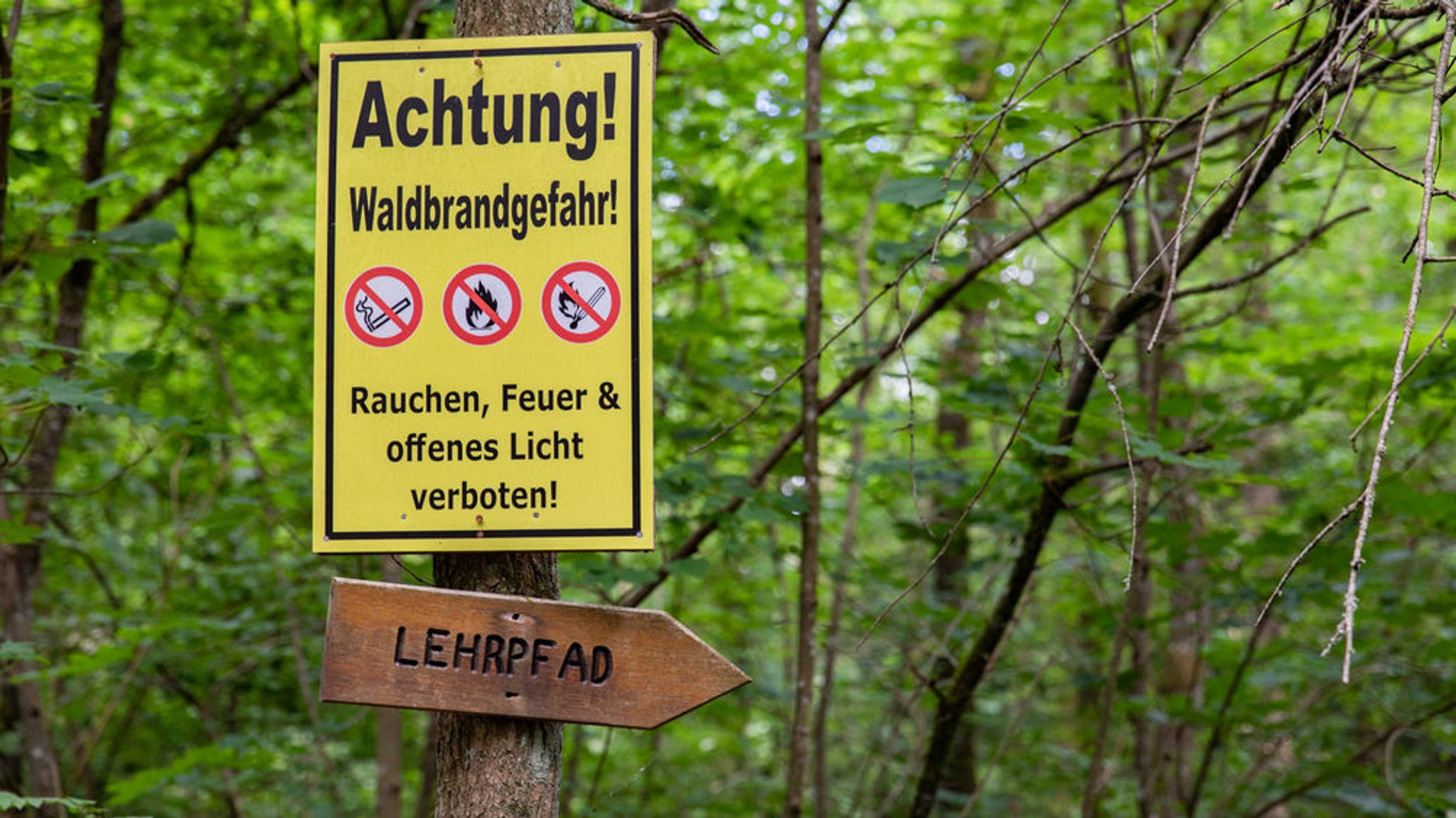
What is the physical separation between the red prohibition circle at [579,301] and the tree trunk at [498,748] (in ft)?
1.26

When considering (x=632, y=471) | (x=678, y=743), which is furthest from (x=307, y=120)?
(x=678, y=743)

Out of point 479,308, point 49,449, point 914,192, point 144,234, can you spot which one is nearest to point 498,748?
point 479,308

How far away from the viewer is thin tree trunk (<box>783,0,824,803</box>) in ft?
11.3

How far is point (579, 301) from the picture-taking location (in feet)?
6.11

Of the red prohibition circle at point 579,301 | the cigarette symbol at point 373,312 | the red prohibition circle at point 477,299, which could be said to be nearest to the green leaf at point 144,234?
the cigarette symbol at point 373,312

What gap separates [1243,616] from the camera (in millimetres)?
6305

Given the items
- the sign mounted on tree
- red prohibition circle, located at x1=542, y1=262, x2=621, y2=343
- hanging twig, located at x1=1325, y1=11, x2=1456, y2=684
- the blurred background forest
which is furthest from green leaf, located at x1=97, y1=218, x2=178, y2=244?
hanging twig, located at x1=1325, y1=11, x2=1456, y2=684

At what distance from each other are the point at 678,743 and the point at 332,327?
913 cm

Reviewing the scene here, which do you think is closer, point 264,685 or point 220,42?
point 220,42

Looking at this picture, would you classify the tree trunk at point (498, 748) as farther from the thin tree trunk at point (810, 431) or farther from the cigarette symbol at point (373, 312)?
the thin tree trunk at point (810, 431)

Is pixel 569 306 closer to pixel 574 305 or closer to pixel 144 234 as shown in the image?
pixel 574 305

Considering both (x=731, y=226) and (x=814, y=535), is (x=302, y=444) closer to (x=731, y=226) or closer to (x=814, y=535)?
(x=731, y=226)

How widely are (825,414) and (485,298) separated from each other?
8.58ft

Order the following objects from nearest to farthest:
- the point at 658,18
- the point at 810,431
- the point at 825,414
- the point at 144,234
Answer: the point at 658,18 < the point at 144,234 < the point at 810,431 < the point at 825,414
